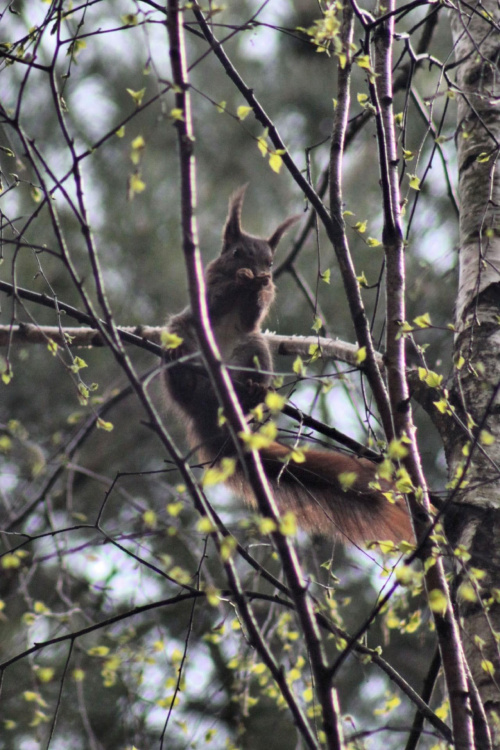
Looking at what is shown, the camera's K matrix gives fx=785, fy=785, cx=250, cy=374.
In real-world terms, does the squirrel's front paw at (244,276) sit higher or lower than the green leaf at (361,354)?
higher

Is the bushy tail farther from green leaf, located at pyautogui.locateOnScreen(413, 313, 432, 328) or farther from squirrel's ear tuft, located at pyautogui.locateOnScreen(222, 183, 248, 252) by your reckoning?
squirrel's ear tuft, located at pyautogui.locateOnScreen(222, 183, 248, 252)

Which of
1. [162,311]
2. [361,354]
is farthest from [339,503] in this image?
[162,311]

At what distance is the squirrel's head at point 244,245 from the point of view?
9.59 feet

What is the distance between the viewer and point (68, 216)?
16.9ft

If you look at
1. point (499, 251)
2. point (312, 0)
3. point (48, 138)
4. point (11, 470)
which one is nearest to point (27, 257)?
point (48, 138)

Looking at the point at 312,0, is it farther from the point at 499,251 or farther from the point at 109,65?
the point at 499,251

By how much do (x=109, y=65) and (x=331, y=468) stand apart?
14.9 feet

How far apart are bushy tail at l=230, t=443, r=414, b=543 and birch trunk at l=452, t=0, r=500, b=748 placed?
226mm

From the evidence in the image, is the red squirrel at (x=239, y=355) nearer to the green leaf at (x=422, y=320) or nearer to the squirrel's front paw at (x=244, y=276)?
the squirrel's front paw at (x=244, y=276)

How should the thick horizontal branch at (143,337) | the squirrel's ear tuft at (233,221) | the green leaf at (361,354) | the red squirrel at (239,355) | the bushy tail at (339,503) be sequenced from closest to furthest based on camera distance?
the green leaf at (361,354)
the bushy tail at (339,503)
the red squirrel at (239,355)
the thick horizontal branch at (143,337)
the squirrel's ear tuft at (233,221)

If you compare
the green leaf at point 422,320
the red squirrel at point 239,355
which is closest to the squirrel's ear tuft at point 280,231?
the red squirrel at point 239,355

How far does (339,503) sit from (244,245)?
1.21m

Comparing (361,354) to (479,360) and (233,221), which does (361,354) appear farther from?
(233,221)

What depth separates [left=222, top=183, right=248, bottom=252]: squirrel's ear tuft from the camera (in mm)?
2898
